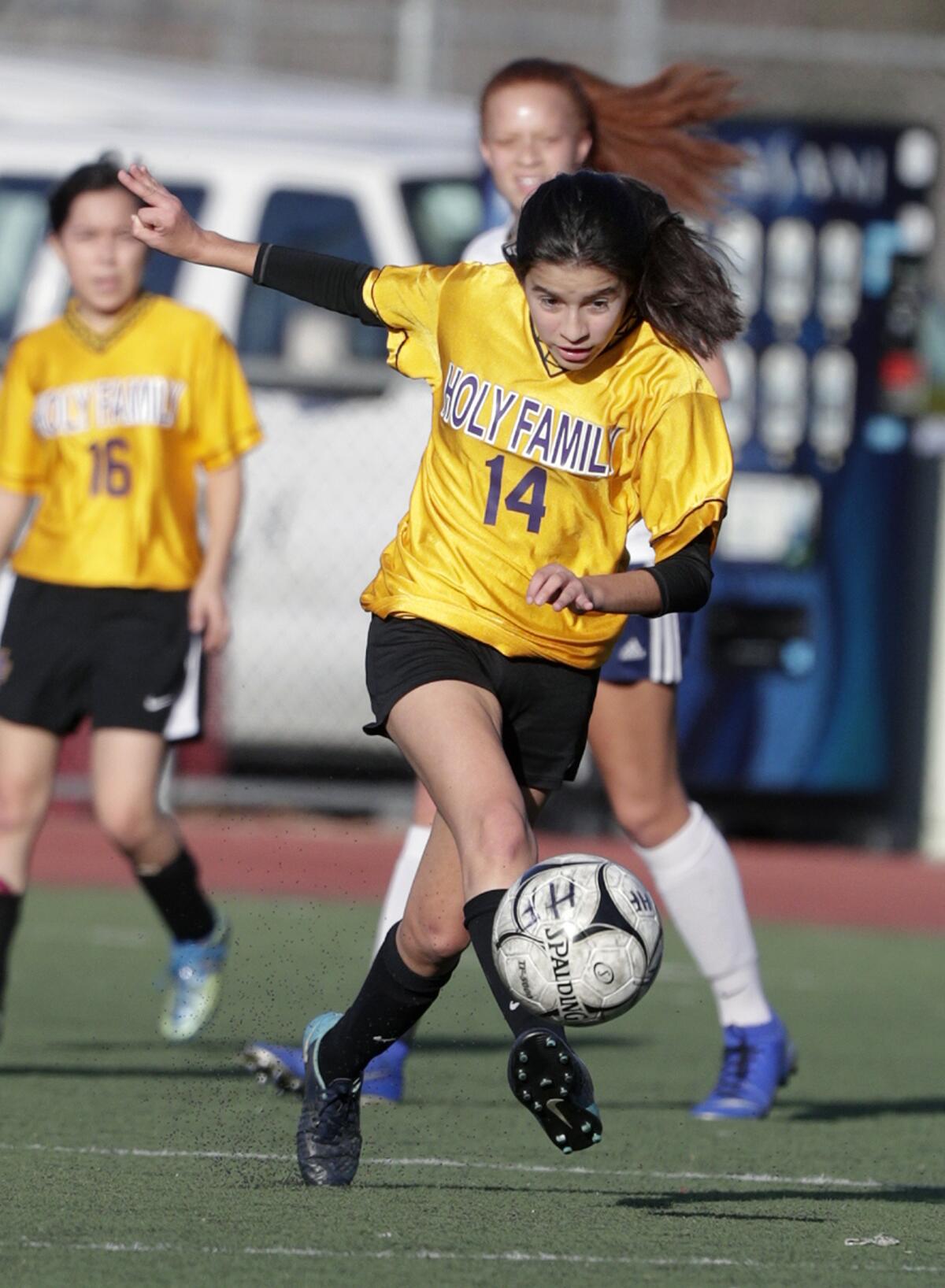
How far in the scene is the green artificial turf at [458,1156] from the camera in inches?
164

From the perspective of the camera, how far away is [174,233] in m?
4.88

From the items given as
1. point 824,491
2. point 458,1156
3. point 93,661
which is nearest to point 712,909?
point 458,1156

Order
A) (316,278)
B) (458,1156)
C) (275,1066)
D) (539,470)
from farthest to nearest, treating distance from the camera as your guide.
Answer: (275,1066)
(458,1156)
(316,278)
(539,470)

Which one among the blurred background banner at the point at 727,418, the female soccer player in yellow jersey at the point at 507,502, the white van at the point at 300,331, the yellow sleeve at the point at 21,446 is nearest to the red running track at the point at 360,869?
the blurred background banner at the point at 727,418

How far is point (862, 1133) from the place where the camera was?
19.3 feet

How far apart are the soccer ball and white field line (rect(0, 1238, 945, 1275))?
380 mm

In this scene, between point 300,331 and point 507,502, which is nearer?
point 507,502

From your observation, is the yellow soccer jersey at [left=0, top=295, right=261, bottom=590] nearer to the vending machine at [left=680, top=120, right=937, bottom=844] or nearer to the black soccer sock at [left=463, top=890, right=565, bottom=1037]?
the black soccer sock at [left=463, top=890, right=565, bottom=1037]

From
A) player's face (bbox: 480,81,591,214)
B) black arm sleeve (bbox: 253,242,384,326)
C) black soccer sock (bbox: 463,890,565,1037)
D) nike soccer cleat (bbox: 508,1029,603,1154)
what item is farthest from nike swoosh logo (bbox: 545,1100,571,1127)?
player's face (bbox: 480,81,591,214)

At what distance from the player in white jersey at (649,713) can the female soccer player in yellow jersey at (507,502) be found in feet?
3.33

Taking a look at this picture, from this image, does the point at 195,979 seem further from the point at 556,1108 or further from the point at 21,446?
the point at 556,1108

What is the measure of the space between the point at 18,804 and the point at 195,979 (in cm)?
77

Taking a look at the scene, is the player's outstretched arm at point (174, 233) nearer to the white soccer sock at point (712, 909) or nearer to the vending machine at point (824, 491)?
the white soccer sock at point (712, 909)

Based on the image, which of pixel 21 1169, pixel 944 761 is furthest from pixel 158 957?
pixel 944 761
